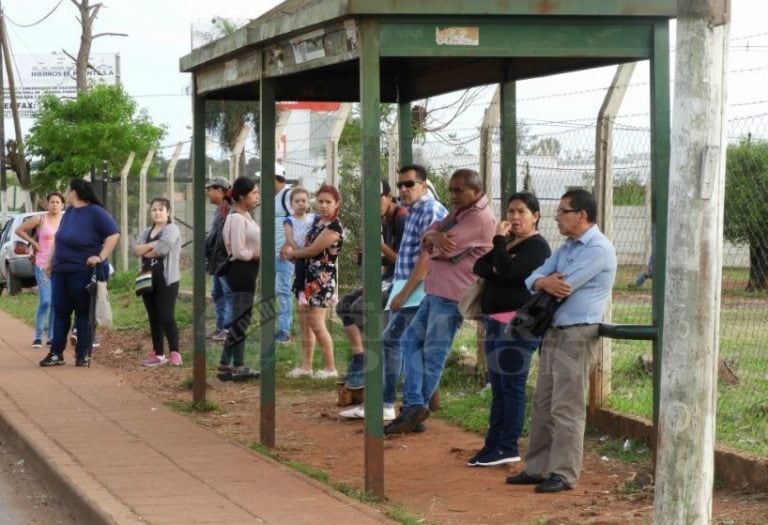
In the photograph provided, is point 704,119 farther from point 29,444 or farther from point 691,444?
point 29,444

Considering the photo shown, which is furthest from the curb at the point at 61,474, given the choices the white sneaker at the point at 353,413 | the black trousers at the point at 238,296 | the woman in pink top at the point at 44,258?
the woman in pink top at the point at 44,258

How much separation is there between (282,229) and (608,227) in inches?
199

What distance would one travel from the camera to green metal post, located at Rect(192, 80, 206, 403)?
35.4ft

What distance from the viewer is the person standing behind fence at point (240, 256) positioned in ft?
42.4

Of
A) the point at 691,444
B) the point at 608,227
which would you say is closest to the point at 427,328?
the point at 608,227

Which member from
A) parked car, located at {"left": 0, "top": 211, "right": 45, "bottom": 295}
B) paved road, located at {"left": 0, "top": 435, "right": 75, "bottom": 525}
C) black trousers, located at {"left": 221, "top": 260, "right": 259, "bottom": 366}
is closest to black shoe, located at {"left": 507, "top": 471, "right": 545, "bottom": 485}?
paved road, located at {"left": 0, "top": 435, "right": 75, "bottom": 525}

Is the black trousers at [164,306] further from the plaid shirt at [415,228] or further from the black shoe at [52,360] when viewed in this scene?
the plaid shirt at [415,228]

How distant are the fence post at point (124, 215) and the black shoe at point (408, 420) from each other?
14.7 meters

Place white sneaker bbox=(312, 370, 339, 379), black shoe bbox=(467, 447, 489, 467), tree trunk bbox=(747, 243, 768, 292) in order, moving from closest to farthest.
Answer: black shoe bbox=(467, 447, 489, 467), tree trunk bbox=(747, 243, 768, 292), white sneaker bbox=(312, 370, 339, 379)

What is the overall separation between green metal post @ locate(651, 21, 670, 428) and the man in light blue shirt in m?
0.30

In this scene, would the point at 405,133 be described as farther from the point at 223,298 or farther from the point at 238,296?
the point at 223,298

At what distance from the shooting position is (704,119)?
546 cm

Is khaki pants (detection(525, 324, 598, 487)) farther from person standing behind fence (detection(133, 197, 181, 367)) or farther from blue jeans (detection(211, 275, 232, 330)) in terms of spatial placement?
person standing behind fence (detection(133, 197, 181, 367))

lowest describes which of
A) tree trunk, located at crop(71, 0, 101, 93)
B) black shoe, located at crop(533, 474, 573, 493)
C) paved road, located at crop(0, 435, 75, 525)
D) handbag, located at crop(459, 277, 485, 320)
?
paved road, located at crop(0, 435, 75, 525)
